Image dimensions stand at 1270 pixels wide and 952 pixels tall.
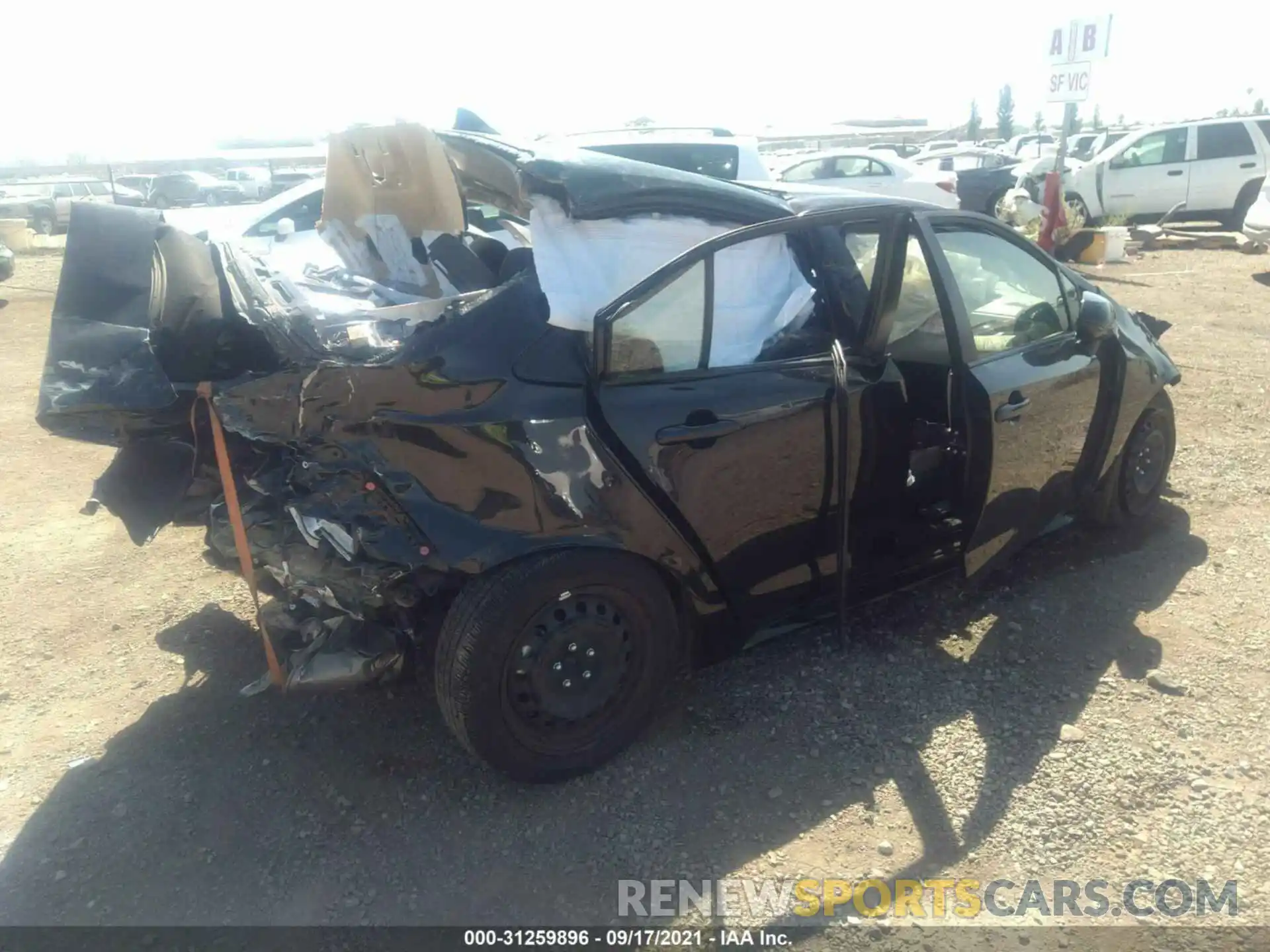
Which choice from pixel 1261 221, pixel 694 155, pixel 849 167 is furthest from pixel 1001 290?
pixel 849 167

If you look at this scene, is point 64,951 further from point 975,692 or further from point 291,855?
point 975,692

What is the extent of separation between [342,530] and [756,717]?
1.52 meters

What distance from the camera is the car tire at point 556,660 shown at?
2.64 meters

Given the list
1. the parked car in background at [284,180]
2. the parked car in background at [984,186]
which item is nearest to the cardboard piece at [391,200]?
the parked car in background at [984,186]

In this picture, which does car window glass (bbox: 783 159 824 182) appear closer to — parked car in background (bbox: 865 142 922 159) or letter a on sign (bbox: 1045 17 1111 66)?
letter a on sign (bbox: 1045 17 1111 66)

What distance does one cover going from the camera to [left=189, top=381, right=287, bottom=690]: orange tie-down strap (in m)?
2.59

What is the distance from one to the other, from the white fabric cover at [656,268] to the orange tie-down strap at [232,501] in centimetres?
97

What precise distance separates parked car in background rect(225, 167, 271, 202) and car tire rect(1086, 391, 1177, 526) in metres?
26.0

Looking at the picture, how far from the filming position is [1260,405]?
6199 millimetres

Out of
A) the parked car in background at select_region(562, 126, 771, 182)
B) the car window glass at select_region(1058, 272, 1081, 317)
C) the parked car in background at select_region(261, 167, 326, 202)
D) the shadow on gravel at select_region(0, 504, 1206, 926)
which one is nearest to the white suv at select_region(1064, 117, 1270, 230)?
the parked car in background at select_region(562, 126, 771, 182)

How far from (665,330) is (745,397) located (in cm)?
33

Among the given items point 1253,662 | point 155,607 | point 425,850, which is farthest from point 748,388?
point 155,607

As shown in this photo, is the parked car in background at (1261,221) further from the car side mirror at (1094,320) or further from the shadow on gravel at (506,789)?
the shadow on gravel at (506,789)

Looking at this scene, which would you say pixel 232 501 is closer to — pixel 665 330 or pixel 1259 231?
pixel 665 330
